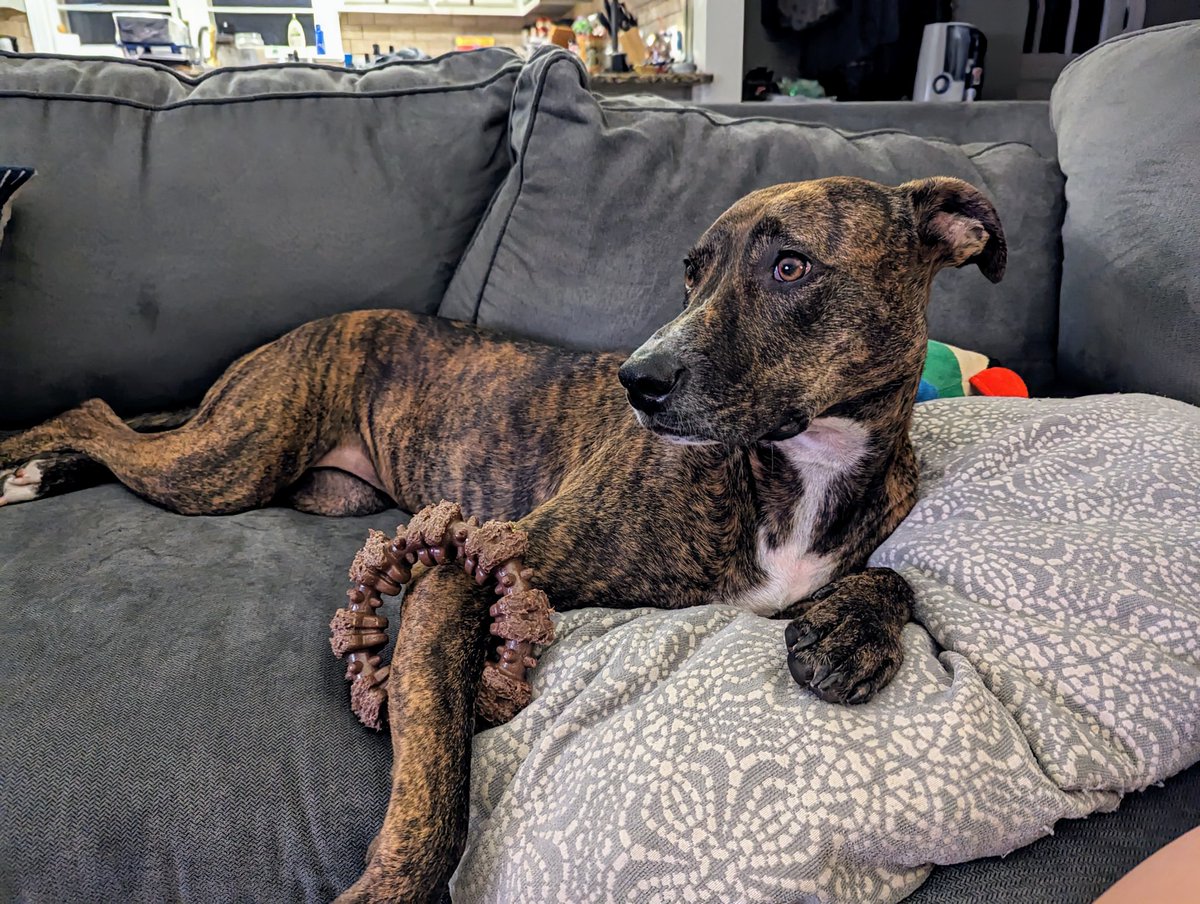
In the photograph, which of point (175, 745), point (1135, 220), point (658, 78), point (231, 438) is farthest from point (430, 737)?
point (658, 78)

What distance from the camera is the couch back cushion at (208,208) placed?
6.10ft

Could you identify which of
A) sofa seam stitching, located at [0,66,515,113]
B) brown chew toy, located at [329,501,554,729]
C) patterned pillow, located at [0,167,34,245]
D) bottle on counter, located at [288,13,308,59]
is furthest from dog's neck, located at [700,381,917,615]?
bottle on counter, located at [288,13,308,59]

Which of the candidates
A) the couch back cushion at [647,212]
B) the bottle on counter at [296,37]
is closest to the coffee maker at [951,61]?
the couch back cushion at [647,212]

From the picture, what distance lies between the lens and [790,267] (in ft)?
4.16

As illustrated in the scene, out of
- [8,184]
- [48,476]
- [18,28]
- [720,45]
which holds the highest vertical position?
[18,28]

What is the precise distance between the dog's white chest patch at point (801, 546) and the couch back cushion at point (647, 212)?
70 centimetres

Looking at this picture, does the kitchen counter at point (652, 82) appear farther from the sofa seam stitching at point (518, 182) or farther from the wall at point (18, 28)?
the wall at point (18, 28)

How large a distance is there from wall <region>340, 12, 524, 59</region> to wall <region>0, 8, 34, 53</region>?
2782 mm

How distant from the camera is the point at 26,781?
1.01 meters

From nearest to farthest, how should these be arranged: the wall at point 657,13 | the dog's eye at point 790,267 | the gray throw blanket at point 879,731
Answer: the gray throw blanket at point 879,731 → the dog's eye at point 790,267 → the wall at point 657,13

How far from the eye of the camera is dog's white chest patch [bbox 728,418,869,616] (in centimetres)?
135

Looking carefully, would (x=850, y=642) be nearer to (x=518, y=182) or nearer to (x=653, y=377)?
(x=653, y=377)

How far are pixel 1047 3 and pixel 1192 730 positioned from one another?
430 centimetres

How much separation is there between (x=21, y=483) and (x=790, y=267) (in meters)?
1.67
